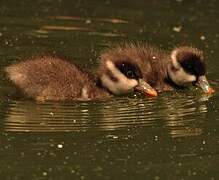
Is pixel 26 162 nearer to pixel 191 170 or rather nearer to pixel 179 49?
pixel 191 170

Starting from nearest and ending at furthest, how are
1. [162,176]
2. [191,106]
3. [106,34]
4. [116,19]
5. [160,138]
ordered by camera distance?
[162,176] → [160,138] → [191,106] → [106,34] → [116,19]

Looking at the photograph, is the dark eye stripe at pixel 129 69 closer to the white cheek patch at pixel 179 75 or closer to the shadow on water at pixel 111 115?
the shadow on water at pixel 111 115

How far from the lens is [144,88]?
20.9 ft

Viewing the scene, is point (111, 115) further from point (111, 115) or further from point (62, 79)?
point (62, 79)

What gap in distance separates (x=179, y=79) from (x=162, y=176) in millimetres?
2110

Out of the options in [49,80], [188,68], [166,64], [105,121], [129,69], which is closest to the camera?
[105,121]

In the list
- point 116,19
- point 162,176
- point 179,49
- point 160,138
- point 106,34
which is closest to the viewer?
point 162,176

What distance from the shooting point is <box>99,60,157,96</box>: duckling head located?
250 inches

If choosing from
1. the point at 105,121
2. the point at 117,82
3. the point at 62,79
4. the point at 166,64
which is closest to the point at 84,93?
the point at 62,79

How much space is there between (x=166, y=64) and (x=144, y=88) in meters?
0.42

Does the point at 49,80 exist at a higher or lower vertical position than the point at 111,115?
higher

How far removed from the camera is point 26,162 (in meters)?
4.78

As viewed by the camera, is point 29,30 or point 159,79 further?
point 29,30

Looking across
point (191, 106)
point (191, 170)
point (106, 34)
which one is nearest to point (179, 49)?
point (191, 106)
